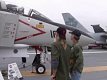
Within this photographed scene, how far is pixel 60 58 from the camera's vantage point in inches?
246

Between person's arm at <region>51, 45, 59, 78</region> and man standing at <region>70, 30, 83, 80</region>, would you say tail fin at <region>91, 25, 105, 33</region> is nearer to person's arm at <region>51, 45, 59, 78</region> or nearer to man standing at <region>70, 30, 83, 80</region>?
man standing at <region>70, 30, 83, 80</region>

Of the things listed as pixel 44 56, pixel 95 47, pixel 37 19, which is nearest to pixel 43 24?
pixel 37 19

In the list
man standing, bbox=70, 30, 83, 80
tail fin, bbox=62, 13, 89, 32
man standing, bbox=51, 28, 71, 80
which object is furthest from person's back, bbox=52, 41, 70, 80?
tail fin, bbox=62, 13, 89, 32

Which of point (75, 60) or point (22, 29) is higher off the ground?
point (22, 29)

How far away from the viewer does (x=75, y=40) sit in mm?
7027

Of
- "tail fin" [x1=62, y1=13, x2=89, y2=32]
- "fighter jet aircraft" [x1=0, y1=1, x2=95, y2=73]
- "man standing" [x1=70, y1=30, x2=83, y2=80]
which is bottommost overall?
"man standing" [x1=70, y1=30, x2=83, y2=80]

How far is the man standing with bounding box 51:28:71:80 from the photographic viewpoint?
6114 mm

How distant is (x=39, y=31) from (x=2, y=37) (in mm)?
1432

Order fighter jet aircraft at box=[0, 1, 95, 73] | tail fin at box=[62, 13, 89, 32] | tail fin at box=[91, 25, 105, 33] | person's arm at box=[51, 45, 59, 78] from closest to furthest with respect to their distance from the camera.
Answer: person's arm at box=[51, 45, 59, 78] → fighter jet aircraft at box=[0, 1, 95, 73] → tail fin at box=[62, 13, 89, 32] → tail fin at box=[91, 25, 105, 33]

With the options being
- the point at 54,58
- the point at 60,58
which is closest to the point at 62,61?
the point at 60,58

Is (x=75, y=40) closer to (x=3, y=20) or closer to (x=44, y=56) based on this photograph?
(x=3, y=20)

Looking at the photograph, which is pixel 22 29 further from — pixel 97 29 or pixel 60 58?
pixel 97 29

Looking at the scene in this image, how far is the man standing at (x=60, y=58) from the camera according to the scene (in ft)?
20.1

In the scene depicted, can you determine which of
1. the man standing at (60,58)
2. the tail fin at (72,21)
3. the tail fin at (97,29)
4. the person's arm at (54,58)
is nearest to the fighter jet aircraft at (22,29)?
the man standing at (60,58)
